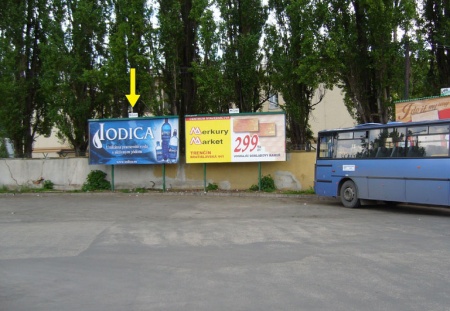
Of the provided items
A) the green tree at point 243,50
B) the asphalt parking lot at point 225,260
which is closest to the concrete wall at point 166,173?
the green tree at point 243,50

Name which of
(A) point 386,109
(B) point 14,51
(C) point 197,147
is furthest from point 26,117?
(A) point 386,109

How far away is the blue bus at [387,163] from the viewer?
12969 mm

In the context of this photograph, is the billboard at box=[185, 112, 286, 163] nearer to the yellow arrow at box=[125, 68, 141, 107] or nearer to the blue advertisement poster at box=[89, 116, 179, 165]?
the blue advertisement poster at box=[89, 116, 179, 165]

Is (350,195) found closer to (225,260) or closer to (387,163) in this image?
(387,163)

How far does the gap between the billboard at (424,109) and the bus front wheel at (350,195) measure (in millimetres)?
5169

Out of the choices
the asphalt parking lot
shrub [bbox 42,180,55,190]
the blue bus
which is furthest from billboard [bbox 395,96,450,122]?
shrub [bbox 42,180,55,190]

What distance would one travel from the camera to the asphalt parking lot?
546cm

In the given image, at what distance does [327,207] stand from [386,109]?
7341mm

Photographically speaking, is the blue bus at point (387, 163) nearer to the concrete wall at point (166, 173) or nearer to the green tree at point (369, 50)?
the concrete wall at point (166, 173)

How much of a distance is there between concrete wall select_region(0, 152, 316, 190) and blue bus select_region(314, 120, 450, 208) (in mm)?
3025

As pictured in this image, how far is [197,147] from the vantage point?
785 inches

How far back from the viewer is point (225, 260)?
7.45 meters

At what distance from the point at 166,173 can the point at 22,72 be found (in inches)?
391

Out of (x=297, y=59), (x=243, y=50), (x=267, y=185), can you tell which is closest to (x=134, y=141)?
(x=267, y=185)
